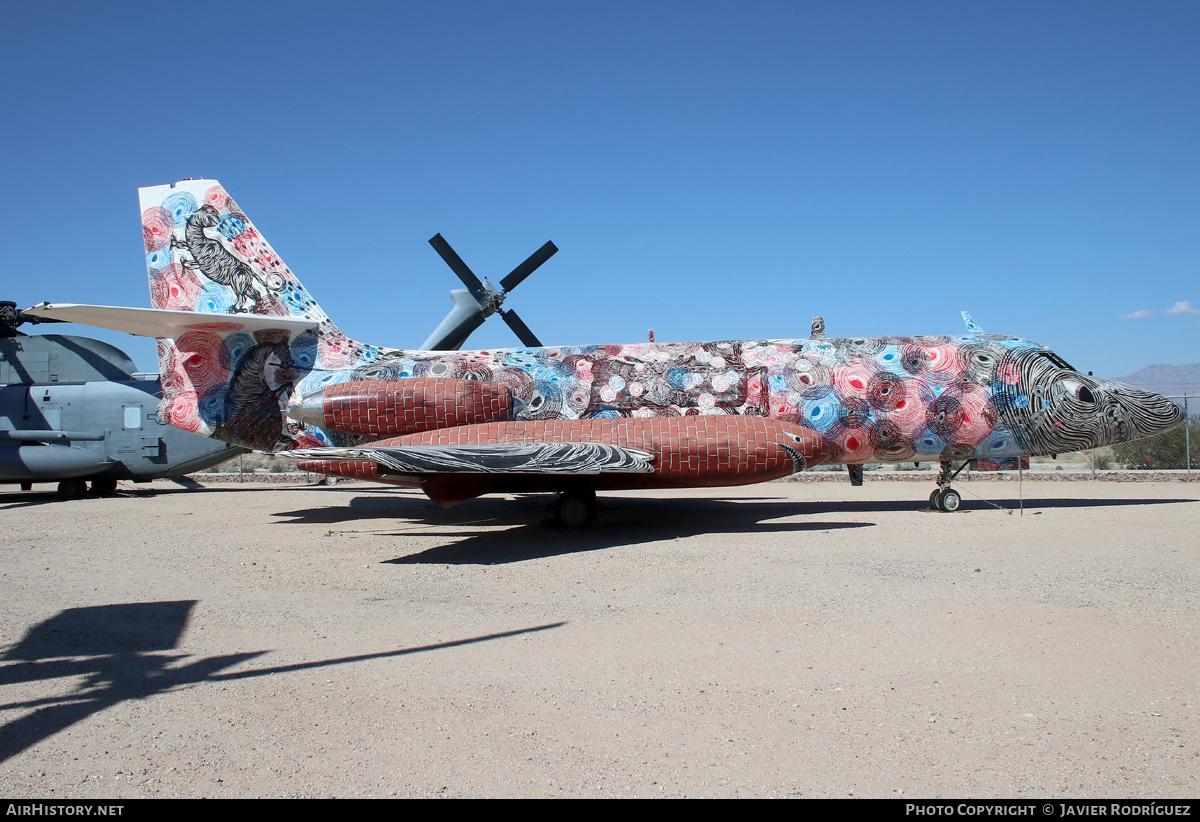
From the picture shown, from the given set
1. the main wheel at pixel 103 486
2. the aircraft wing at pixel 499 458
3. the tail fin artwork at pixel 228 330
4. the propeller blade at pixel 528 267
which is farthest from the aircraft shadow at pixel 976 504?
the main wheel at pixel 103 486

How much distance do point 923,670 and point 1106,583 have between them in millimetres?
3576

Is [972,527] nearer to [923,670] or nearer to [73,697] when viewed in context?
[923,670]

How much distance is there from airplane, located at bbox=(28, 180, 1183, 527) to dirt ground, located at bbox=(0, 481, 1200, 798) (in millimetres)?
1308

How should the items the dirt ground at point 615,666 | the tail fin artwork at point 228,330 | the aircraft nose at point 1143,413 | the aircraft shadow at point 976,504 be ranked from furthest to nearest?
the aircraft shadow at point 976,504
the tail fin artwork at point 228,330
the aircraft nose at point 1143,413
the dirt ground at point 615,666

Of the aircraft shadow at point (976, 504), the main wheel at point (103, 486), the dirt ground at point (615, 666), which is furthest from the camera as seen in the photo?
the main wheel at point (103, 486)

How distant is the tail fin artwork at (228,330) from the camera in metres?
12.5

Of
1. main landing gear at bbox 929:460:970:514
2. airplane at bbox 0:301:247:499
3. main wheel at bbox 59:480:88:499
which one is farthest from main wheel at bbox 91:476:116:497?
main landing gear at bbox 929:460:970:514

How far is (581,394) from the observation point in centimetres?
1188

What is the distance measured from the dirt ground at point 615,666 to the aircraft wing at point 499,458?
1.06 m

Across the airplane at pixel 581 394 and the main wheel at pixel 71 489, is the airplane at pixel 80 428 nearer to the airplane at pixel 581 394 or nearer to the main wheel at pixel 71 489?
the main wheel at pixel 71 489

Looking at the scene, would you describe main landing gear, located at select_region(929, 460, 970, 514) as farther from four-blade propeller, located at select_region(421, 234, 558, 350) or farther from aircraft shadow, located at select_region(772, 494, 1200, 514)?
four-blade propeller, located at select_region(421, 234, 558, 350)

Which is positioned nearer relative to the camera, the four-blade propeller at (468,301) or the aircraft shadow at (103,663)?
the aircraft shadow at (103,663)

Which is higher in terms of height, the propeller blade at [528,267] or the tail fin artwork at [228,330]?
the propeller blade at [528,267]

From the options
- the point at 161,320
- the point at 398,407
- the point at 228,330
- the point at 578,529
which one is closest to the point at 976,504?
the point at 578,529
